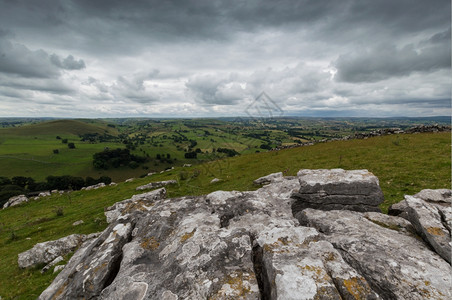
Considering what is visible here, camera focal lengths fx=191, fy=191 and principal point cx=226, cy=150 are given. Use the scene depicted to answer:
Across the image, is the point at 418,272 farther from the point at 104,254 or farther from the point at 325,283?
the point at 104,254

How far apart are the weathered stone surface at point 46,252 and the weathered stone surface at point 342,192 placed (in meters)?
16.4

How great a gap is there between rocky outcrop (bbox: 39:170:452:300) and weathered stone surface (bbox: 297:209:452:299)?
21 mm

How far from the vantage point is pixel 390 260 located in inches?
191

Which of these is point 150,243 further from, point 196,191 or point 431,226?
point 196,191

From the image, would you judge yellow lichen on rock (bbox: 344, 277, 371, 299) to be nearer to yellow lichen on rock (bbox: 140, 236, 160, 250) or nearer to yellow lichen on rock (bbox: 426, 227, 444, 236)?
yellow lichen on rock (bbox: 426, 227, 444, 236)

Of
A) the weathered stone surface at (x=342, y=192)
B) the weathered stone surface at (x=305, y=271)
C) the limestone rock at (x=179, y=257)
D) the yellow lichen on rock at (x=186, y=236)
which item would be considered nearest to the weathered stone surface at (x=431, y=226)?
the weathered stone surface at (x=342, y=192)

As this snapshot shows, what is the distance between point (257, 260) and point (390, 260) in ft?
11.0

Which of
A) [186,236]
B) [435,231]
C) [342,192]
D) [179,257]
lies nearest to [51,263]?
[186,236]

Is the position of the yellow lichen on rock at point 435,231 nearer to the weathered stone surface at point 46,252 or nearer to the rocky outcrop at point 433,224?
the rocky outcrop at point 433,224

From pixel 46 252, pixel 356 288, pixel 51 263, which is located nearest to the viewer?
pixel 356 288

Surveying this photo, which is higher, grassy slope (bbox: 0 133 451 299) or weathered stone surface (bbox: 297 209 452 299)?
weathered stone surface (bbox: 297 209 452 299)

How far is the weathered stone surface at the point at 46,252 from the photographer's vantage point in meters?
13.1

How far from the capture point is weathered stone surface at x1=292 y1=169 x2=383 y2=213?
27.7ft

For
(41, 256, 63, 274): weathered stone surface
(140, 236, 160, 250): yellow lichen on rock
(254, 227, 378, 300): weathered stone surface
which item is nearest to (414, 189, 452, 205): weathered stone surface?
(254, 227, 378, 300): weathered stone surface
